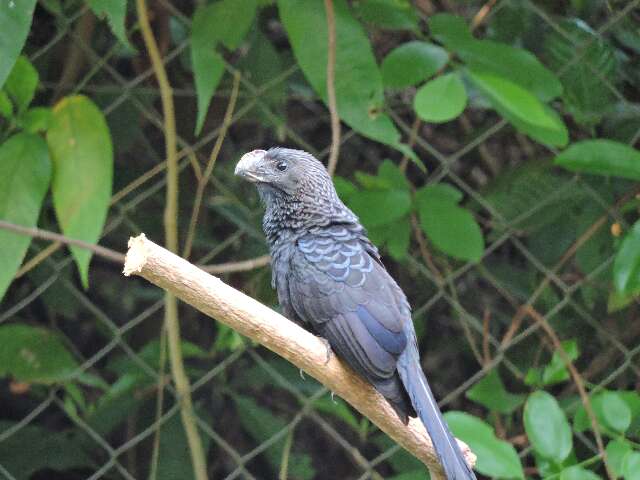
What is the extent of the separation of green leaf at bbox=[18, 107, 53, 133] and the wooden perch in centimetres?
93

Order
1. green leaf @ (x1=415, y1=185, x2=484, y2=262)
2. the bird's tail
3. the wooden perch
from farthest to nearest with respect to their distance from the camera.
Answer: green leaf @ (x1=415, y1=185, x2=484, y2=262) → the bird's tail → the wooden perch

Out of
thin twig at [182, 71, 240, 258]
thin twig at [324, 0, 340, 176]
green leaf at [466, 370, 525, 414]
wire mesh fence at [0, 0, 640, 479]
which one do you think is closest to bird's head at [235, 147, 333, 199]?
thin twig at [324, 0, 340, 176]

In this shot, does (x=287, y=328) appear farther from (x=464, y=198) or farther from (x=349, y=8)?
(x=464, y=198)

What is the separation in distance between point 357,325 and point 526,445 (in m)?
0.91

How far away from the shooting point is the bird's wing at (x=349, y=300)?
1.84 meters

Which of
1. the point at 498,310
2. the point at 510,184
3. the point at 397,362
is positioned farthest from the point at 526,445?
the point at 397,362

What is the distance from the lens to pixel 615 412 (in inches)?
92.7

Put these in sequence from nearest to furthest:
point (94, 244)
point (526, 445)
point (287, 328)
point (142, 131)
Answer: point (287, 328) → point (94, 244) → point (526, 445) → point (142, 131)

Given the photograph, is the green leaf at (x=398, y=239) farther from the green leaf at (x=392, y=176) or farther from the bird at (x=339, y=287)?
the bird at (x=339, y=287)

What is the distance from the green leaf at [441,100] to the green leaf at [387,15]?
19 cm

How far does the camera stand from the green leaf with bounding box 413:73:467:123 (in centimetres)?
222

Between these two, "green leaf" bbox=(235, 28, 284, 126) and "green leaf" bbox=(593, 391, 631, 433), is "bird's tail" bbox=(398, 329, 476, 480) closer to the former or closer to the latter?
"green leaf" bbox=(593, 391, 631, 433)

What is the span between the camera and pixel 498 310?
296 centimetres

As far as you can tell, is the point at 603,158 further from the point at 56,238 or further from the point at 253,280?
the point at 56,238
